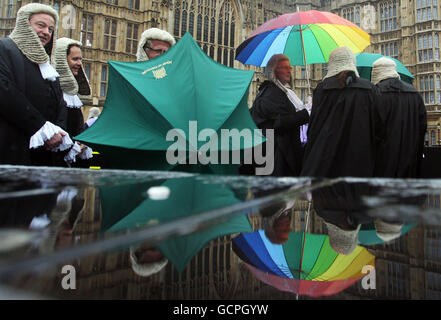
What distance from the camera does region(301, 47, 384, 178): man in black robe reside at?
9.01 ft

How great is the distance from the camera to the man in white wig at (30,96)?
7.18ft

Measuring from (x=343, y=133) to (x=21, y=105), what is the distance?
2.33 meters

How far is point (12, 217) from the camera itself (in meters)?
0.59

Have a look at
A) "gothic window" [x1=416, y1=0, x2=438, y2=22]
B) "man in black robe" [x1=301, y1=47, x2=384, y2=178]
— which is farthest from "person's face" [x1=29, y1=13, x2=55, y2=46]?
"gothic window" [x1=416, y1=0, x2=438, y2=22]

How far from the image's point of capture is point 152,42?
3.60 meters

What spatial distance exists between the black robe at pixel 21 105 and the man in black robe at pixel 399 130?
111 inches

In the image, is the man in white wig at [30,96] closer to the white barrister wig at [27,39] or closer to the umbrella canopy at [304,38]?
the white barrister wig at [27,39]

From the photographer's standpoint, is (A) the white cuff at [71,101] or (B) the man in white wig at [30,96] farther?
(A) the white cuff at [71,101]

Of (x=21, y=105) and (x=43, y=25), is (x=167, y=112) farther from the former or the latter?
(x=43, y=25)

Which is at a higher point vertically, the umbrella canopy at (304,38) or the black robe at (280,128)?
the umbrella canopy at (304,38)

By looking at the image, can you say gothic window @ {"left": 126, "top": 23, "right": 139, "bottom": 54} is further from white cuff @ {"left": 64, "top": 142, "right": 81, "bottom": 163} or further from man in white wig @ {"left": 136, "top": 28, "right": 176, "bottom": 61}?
white cuff @ {"left": 64, "top": 142, "right": 81, "bottom": 163}
